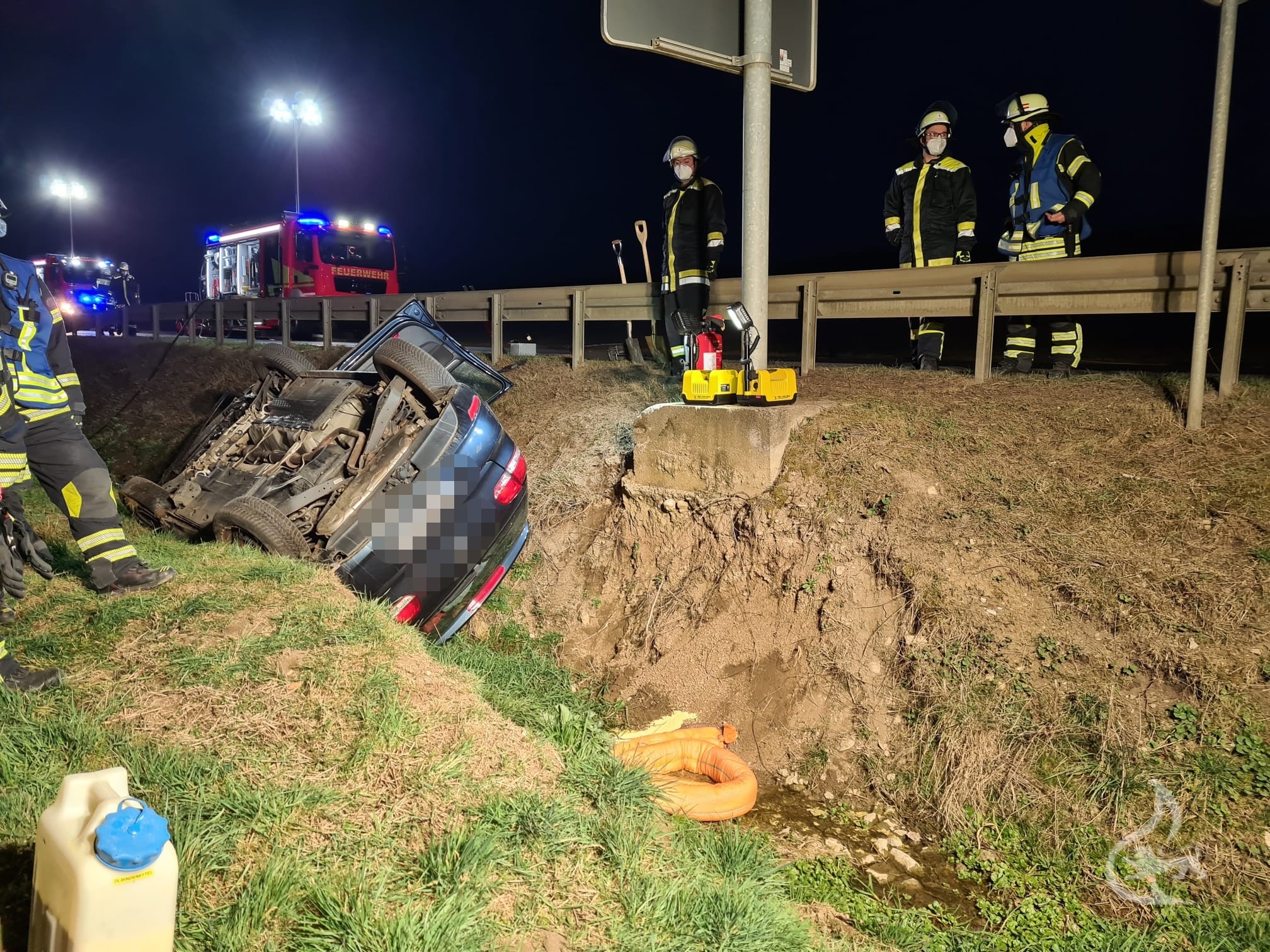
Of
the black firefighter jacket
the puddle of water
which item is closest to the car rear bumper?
the puddle of water

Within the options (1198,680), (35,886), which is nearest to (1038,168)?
(1198,680)

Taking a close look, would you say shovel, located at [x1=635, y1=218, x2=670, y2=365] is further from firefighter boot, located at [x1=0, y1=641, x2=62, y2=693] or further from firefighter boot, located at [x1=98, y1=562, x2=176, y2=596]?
firefighter boot, located at [x1=0, y1=641, x2=62, y2=693]

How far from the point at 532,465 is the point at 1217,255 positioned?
17.4 ft

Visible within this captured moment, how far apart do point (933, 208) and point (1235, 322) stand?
9.49 ft

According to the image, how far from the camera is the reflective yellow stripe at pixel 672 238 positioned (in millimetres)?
8164

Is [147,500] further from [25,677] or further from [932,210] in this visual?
[932,210]

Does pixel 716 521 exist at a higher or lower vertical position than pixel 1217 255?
lower

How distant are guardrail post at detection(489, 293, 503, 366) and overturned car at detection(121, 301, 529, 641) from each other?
162 inches

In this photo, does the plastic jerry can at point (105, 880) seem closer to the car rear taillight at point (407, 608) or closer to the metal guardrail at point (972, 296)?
the car rear taillight at point (407, 608)

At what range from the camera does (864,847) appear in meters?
3.80

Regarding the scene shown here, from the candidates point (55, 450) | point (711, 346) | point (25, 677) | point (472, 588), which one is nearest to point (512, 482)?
point (472, 588)

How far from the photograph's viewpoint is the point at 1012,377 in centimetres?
641

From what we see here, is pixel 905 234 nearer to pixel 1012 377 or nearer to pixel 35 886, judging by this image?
pixel 1012 377

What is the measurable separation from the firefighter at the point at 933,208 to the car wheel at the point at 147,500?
6.04m
